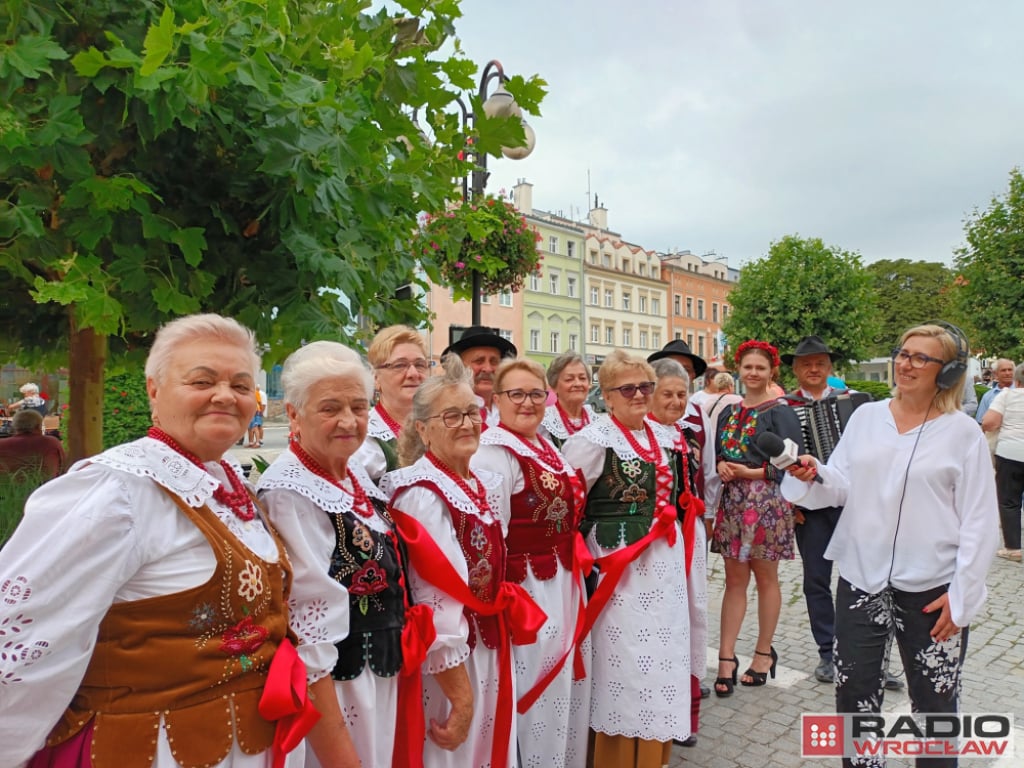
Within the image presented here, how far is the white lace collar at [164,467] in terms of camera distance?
60.8 inches

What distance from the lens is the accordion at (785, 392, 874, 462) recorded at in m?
4.61

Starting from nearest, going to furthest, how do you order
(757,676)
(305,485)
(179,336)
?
1. (179,336)
2. (305,485)
3. (757,676)

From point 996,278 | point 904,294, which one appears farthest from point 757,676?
point 904,294

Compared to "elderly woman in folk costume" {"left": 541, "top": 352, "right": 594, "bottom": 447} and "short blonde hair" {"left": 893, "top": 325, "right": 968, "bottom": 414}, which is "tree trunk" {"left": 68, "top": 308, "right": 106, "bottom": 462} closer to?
"elderly woman in folk costume" {"left": 541, "top": 352, "right": 594, "bottom": 447}

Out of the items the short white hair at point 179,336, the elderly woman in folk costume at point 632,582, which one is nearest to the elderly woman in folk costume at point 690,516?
the elderly woman in folk costume at point 632,582

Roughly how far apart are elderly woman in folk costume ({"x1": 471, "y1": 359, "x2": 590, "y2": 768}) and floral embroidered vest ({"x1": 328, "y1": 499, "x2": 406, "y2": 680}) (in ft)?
2.61

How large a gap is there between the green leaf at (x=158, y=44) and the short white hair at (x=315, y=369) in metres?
0.87

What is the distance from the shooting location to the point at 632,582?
3355 millimetres

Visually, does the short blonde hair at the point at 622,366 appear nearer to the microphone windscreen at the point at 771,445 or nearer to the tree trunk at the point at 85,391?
the microphone windscreen at the point at 771,445

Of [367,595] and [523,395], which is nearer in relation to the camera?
[367,595]

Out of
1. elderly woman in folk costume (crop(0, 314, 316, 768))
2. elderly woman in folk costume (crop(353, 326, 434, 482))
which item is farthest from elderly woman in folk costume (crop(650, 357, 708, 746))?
elderly woman in folk costume (crop(0, 314, 316, 768))

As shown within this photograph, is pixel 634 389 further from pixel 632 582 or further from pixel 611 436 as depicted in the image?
pixel 632 582

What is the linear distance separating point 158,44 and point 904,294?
5493cm

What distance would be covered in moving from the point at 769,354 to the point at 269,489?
3694 mm
